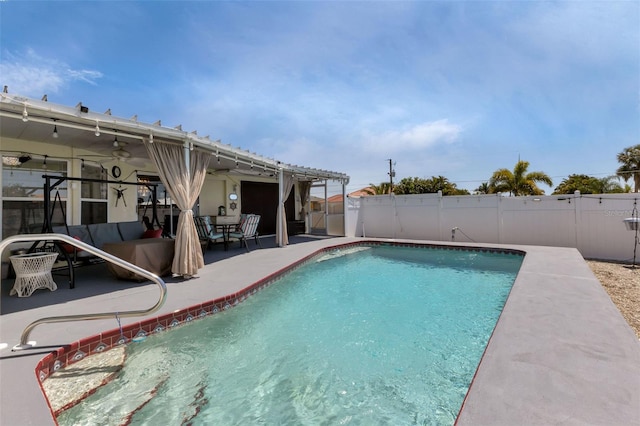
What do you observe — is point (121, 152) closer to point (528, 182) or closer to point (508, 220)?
point (508, 220)

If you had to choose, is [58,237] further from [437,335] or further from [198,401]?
[437,335]

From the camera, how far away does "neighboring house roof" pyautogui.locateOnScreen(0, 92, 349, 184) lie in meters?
3.64

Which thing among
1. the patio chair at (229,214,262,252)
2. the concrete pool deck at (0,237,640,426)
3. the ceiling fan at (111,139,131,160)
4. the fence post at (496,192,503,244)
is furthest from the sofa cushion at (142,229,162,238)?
the fence post at (496,192,503,244)

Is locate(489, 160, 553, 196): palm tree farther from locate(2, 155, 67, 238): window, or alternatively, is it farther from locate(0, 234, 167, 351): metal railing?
locate(2, 155, 67, 238): window

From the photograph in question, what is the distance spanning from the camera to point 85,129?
4324 mm

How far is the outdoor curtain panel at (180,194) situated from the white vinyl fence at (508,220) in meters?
8.02

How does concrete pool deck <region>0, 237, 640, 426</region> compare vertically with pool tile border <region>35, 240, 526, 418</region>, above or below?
above

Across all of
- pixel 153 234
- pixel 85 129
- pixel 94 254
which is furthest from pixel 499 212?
pixel 85 129

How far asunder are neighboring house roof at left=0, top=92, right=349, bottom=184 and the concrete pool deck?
7.76ft

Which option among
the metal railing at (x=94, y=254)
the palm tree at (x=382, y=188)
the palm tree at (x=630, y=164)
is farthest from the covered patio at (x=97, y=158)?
the palm tree at (x=630, y=164)

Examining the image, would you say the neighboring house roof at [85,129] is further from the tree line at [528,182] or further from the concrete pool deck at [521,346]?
the tree line at [528,182]

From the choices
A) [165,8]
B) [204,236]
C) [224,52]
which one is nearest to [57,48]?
[165,8]

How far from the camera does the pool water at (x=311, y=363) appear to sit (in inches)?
88.8

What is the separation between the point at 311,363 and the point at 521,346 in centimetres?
189
